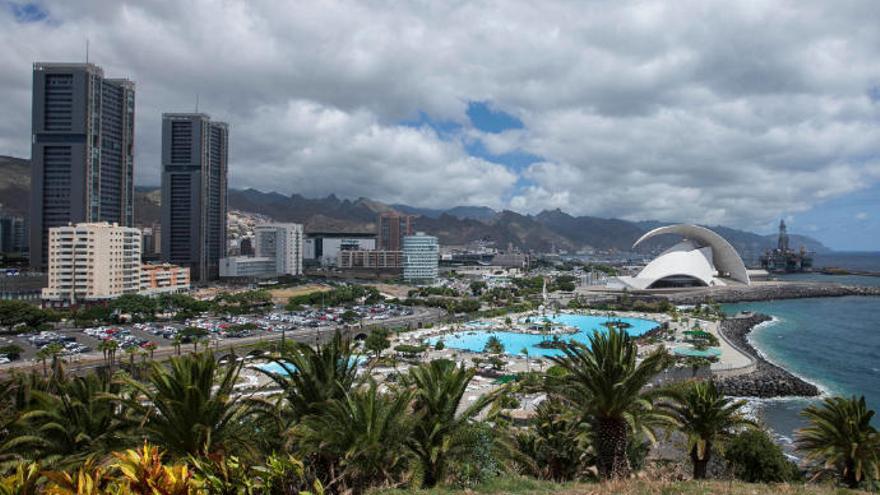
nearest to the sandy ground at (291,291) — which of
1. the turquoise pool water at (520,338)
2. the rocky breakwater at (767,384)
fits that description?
the turquoise pool water at (520,338)

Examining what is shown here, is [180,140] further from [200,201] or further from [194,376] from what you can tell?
[194,376]

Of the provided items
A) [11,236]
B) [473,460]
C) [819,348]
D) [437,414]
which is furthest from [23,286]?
[819,348]

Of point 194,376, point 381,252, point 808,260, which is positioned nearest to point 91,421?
point 194,376

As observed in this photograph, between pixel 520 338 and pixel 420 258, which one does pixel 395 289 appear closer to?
pixel 420 258

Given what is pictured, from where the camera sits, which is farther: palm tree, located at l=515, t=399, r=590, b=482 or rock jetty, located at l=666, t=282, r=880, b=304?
rock jetty, located at l=666, t=282, r=880, b=304

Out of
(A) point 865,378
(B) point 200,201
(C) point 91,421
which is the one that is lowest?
(A) point 865,378

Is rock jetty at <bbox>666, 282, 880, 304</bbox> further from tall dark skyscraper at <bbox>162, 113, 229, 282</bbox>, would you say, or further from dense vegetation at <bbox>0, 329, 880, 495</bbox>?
tall dark skyscraper at <bbox>162, 113, 229, 282</bbox>

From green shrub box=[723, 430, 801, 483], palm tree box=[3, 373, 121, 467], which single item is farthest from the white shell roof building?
palm tree box=[3, 373, 121, 467]
